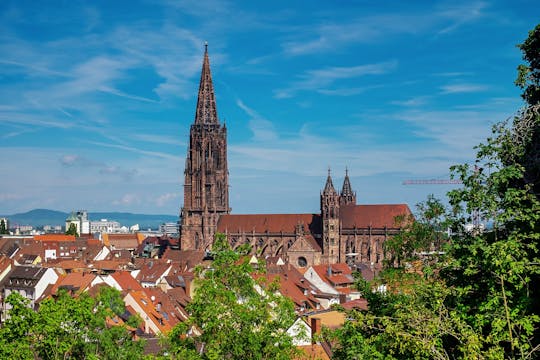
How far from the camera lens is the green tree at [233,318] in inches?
748

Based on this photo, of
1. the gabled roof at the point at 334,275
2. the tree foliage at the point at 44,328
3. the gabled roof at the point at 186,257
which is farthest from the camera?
the gabled roof at the point at 186,257

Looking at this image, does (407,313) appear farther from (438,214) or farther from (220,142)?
(220,142)

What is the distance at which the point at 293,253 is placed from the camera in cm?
11300

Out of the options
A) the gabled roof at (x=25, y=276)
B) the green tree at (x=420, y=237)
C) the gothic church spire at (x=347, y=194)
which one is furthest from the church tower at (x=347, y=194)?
the green tree at (x=420, y=237)

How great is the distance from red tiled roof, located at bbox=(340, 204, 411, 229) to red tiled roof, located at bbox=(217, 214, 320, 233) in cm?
525

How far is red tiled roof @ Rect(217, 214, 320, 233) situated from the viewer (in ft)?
399

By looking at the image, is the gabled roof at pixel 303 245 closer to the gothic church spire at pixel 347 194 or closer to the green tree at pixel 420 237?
the gothic church spire at pixel 347 194

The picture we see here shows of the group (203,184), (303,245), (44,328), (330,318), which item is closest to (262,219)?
(203,184)

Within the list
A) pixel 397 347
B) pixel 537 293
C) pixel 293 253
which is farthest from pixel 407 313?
pixel 293 253

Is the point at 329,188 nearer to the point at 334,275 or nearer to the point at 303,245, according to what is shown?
the point at 303,245

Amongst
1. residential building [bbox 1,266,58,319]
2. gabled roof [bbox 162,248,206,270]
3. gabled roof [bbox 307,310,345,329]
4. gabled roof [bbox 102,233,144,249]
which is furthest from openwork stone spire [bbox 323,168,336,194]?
gabled roof [bbox 102,233,144,249]

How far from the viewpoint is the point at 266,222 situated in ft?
422

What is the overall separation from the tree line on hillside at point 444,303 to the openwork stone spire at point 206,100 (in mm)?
111726

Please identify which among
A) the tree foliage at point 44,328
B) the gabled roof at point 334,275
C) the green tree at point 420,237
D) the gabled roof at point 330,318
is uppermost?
the green tree at point 420,237
